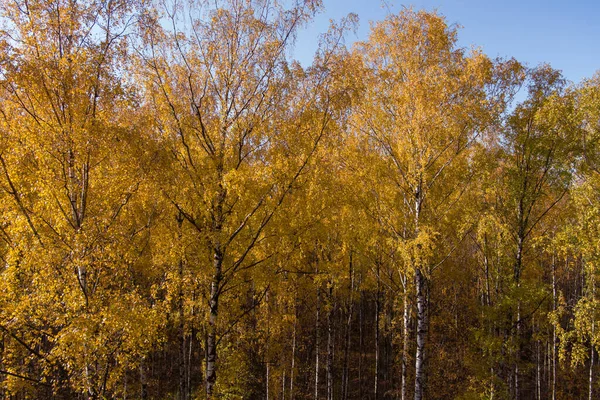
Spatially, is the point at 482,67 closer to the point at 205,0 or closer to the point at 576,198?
the point at 576,198

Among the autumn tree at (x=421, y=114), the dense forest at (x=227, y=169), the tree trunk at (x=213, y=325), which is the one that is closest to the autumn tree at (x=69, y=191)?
the dense forest at (x=227, y=169)

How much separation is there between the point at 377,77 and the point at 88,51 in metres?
6.66

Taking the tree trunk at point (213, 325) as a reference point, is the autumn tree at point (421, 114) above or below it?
above

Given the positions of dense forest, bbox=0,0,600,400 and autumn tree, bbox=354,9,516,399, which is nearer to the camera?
dense forest, bbox=0,0,600,400

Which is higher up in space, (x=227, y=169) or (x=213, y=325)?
(x=227, y=169)

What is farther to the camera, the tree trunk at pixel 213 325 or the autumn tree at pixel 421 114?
the autumn tree at pixel 421 114

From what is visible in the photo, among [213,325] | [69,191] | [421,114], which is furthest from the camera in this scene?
[421,114]

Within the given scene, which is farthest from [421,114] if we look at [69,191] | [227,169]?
[69,191]

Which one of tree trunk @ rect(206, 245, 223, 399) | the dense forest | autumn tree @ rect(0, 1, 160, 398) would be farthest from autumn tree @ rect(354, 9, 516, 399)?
autumn tree @ rect(0, 1, 160, 398)

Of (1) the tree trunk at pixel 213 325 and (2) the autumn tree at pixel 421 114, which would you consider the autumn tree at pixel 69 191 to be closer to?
(1) the tree trunk at pixel 213 325

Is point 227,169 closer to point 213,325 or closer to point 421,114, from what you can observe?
point 213,325

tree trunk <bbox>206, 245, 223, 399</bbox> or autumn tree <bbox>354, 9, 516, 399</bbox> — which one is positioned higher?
autumn tree <bbox>354, 9, 516, 399</bbox>

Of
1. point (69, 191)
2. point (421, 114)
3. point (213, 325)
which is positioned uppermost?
point (421, 114)

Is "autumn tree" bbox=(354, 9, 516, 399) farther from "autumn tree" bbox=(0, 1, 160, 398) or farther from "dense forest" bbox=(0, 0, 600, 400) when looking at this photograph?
"autumn tree" bbox=(0, 1, 160, 398)
